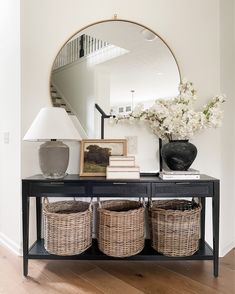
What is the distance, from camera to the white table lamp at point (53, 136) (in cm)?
182

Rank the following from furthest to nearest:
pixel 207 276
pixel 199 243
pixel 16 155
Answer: pixel 16 155
pixel 199 243
pixel 207 276

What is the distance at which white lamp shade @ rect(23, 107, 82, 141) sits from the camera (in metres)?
1.81

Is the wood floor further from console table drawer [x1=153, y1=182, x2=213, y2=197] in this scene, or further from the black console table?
console table drawer [x1=153, y1=182, x2=213, y2=197]

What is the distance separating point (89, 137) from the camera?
221cm

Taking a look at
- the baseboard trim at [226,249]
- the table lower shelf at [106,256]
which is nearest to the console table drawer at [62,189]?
the table lower shelf at [106,256]

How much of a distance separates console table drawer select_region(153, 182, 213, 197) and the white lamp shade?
0.75 meters

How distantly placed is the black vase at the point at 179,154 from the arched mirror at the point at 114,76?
0.24 meters

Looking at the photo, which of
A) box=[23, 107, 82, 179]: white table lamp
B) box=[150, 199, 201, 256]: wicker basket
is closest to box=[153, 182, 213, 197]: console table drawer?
box=[150, 199, 201, 256]: wicker basket

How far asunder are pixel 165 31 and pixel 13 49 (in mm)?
1373

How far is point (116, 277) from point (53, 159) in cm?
101

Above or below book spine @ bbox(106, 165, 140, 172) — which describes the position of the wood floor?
below

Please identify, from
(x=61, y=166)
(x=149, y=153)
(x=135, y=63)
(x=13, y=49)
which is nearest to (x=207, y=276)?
(x=149, y=153)

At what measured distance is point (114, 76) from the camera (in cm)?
218

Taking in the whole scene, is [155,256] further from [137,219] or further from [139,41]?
[139,41]
